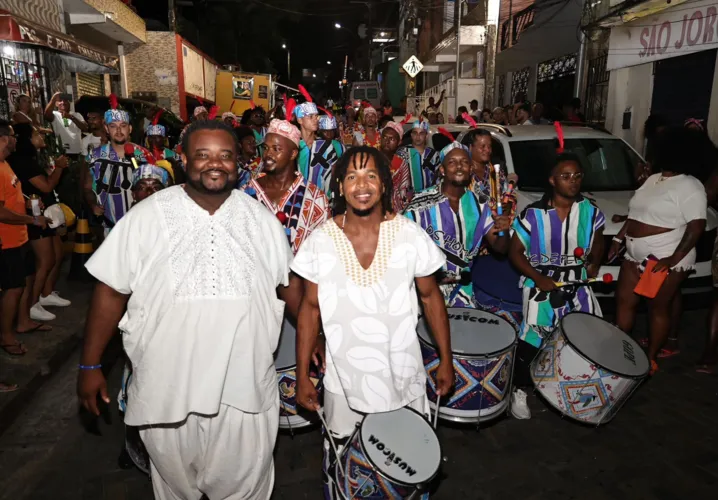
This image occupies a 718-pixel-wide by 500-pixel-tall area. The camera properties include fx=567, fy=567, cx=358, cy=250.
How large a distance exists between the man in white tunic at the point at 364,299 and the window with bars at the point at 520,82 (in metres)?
17.4

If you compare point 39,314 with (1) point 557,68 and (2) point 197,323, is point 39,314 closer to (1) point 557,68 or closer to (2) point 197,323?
(2) point 197,323

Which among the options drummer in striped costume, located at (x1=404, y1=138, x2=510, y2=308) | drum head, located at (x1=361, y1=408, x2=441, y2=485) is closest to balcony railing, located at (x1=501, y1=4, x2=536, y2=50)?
drummer in striped costume, located at (x1=404, y1=138, x2=510, y2=308)

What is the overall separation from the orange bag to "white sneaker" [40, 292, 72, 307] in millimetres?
5928

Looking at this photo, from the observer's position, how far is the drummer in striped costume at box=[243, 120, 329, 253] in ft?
13.0

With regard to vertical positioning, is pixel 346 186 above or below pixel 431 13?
below

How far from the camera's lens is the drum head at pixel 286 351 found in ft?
11.0

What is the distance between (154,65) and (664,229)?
946 inches

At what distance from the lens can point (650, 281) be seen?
464cm

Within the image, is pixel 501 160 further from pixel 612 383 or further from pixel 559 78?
pixel 559 78

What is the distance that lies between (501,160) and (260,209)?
4986 millimetres

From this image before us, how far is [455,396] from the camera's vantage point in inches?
138

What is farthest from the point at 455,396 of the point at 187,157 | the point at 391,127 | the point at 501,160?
the point at 391,127

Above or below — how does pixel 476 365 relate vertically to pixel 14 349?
above

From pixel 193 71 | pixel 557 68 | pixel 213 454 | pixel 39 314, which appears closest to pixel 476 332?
pixel 213 454
